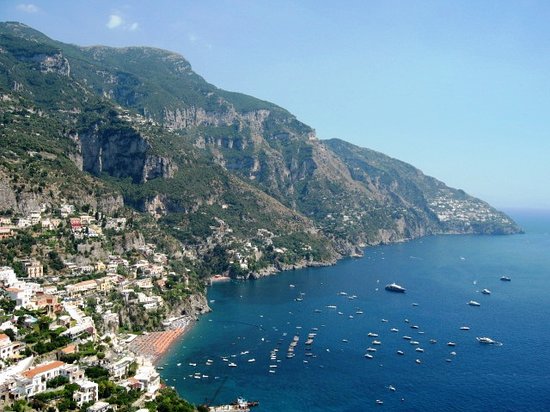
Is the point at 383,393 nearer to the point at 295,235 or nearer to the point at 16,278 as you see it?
the point at 16,278

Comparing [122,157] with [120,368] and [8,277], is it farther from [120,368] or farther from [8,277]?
[120,368]

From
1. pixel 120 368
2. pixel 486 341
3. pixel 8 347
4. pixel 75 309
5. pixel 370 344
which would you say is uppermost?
pixel 8 347

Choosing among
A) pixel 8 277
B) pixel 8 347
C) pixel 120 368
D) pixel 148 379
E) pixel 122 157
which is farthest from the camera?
pixel 122 157

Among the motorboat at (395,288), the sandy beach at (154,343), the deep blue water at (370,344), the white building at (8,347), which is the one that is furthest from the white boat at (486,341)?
the white building at (8,347)

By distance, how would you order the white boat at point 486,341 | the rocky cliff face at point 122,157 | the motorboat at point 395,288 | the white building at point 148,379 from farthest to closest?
the rocky cliff face at point 122,157 < the motorboat at point 395,288 < the white boat at point 486,341 < the white building at point 148,379

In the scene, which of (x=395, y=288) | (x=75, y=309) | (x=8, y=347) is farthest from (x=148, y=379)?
(x=395, y=288)

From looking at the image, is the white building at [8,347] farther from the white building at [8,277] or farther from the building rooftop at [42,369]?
the white building at [8,277]

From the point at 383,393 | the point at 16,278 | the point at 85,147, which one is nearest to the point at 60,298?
the point at 16,278

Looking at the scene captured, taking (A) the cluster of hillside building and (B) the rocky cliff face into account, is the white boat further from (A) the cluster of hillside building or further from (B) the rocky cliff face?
(B) the rocky cliff face
